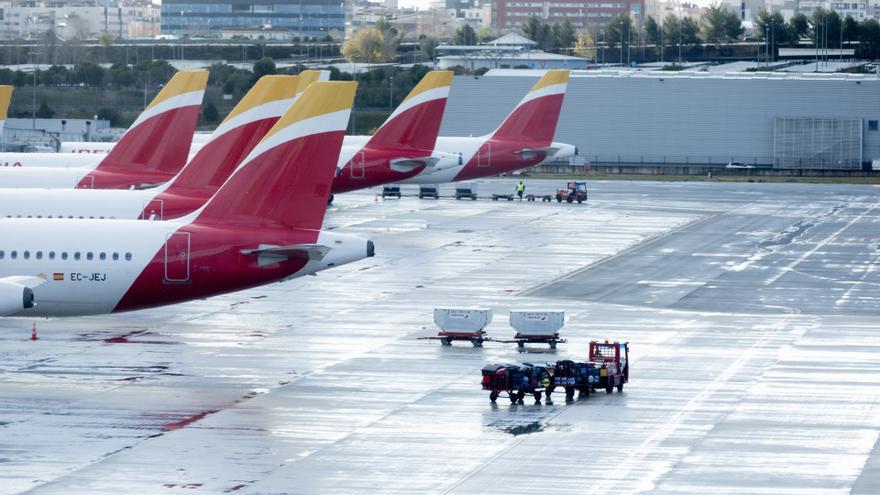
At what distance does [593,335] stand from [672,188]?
86264 millimetres

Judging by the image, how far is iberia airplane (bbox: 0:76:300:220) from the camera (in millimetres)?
65500

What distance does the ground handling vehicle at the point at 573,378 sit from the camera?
47750 mm

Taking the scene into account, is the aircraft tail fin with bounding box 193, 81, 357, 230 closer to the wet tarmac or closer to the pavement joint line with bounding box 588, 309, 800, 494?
the wet tarmac

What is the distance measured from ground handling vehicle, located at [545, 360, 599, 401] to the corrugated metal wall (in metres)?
124

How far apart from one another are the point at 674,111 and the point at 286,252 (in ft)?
405

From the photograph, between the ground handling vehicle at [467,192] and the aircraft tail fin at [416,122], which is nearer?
the aircraft tail fin at [416,122]

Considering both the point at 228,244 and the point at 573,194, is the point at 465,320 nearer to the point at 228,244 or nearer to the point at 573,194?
the point at 228,244

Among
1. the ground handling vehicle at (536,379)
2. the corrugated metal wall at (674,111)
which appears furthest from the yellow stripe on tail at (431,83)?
the corrugated metal wall at (674,111)

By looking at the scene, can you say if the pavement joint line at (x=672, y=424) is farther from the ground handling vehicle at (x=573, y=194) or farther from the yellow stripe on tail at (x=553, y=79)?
the ground handling vehicle at (x=573, y=194)

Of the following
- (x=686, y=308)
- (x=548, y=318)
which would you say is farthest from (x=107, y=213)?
(x=686, y=308)

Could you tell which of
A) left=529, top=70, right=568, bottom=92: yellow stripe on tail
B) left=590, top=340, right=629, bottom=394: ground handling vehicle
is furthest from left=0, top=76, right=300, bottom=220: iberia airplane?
left=529, top=70, right=568, bottom=92: yellow stripe on tail

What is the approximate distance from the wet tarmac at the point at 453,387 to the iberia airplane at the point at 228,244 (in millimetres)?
2369

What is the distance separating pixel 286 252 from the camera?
52.2 metres

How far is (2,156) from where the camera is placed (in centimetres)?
9362
